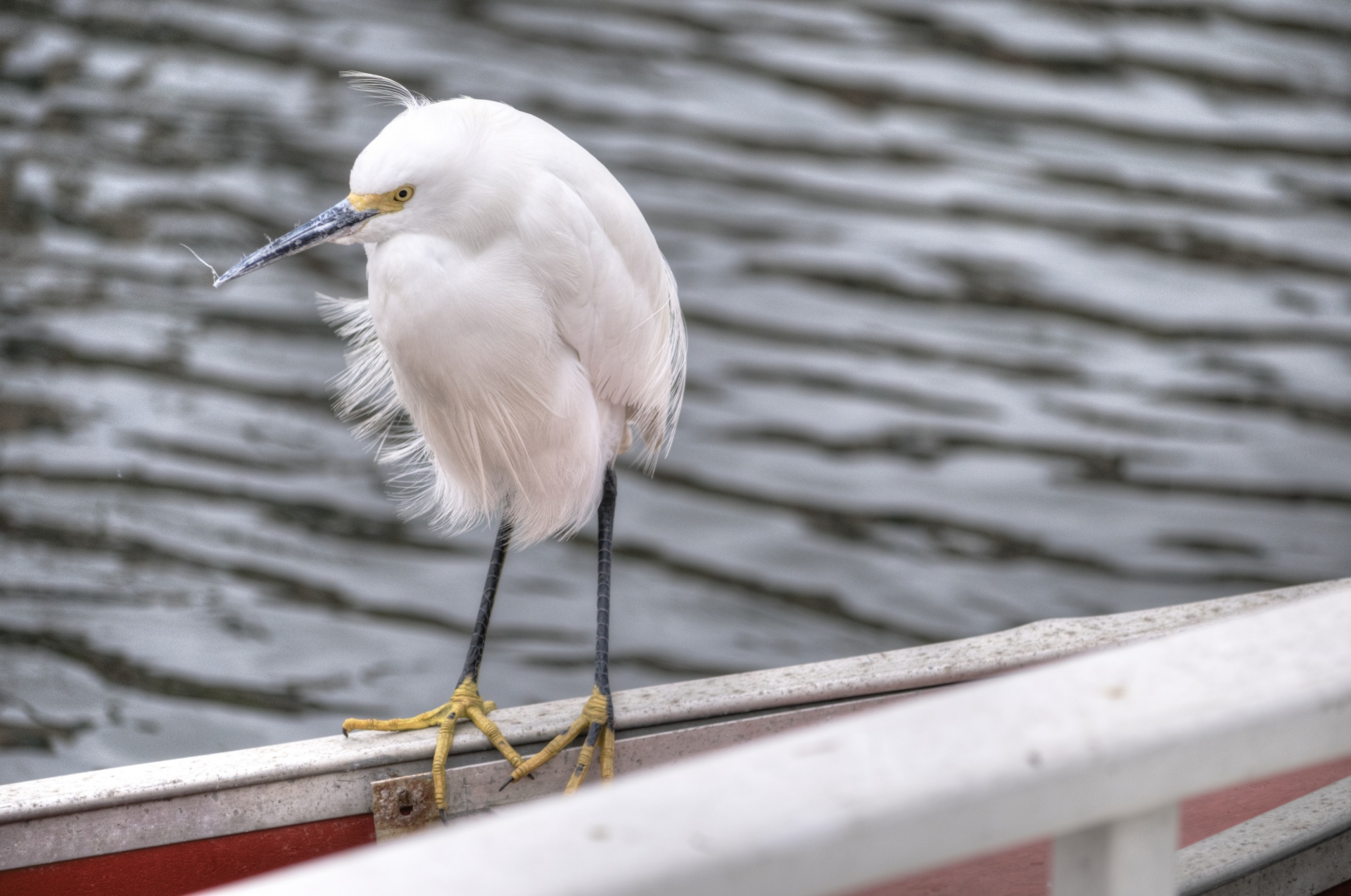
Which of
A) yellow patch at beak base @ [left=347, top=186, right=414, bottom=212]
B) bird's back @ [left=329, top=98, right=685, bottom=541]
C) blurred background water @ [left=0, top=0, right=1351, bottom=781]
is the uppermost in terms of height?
yellow patch at beak base @ [left=347, top=186, right=414, bottom=212]

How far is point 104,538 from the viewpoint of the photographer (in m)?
3.93

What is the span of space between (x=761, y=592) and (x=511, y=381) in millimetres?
2171

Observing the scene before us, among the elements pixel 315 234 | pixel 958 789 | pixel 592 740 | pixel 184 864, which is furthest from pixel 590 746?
pixel 958 789

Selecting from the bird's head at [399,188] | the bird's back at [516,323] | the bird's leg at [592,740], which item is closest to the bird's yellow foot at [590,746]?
the bird's leg at [592,740]

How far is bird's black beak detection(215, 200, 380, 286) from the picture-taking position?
1.56 metres

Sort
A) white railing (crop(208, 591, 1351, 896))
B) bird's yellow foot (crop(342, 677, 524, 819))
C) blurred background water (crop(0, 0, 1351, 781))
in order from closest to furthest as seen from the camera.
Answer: white railing (crop(208, 591, 1351, 896)), bird's yellow foot (crop(342, 677, 524, 819)), blurred background water (crop(0, 0, 1351, 781))

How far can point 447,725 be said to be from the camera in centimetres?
171

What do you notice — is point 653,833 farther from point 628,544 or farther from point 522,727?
point 628,544

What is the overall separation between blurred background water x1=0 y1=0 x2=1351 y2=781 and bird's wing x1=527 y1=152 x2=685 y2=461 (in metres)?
1.63

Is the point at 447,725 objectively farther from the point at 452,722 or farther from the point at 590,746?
the point at 590,746

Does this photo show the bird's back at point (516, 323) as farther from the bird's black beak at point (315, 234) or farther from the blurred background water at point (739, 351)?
the blurred background water at point (739, 351)

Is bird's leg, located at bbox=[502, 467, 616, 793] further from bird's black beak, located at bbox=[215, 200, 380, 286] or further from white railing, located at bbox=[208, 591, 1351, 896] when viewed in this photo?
white railing, located at bbox=[208, 591, 1351, 896]

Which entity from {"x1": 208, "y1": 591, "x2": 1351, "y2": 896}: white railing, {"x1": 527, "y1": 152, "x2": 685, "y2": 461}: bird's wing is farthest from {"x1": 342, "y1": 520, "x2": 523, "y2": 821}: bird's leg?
{"x1": 208, "y1": 591, "x2": 1351, "y2": 896}: white railing

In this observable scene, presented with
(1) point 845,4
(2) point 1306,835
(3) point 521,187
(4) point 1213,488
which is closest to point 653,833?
(2) point 1306,835
